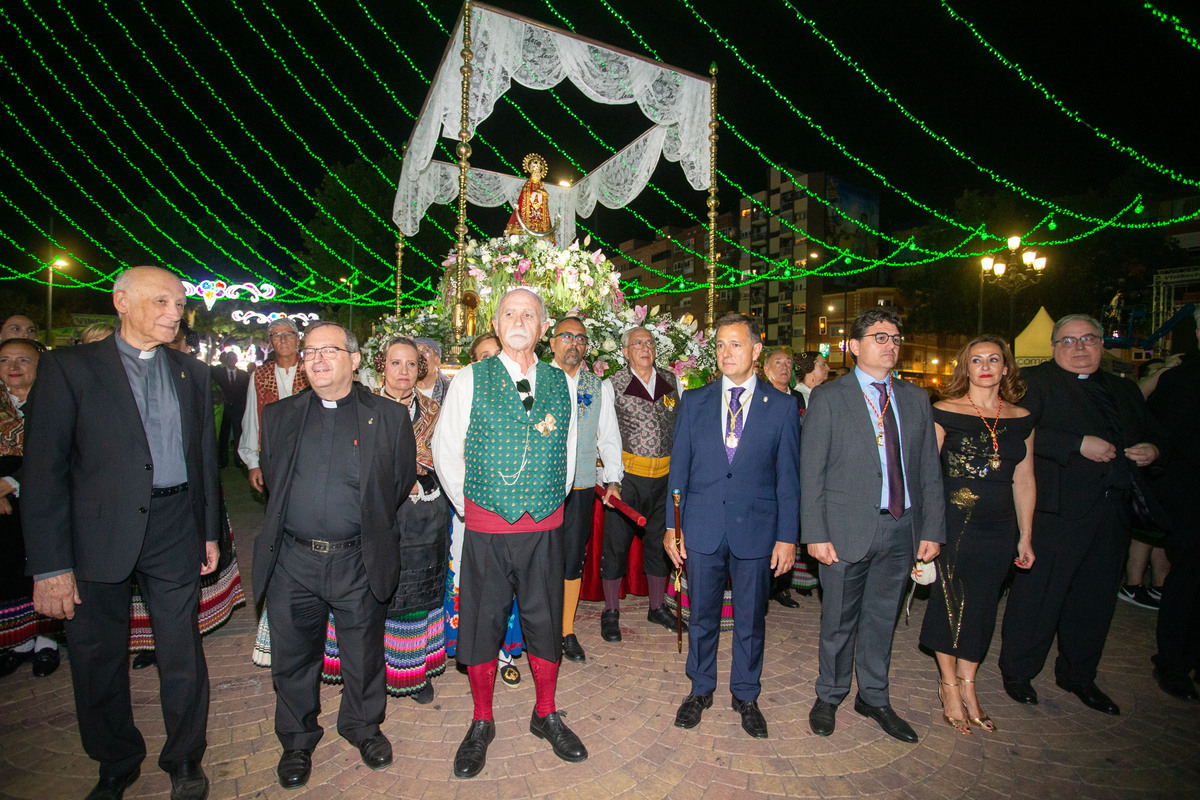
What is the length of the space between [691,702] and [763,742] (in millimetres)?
438

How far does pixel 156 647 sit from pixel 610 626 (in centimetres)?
291

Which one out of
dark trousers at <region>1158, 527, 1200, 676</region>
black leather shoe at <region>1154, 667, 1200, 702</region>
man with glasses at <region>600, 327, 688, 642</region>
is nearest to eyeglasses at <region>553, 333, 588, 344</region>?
man with glasses at <region>600, 327, 688, 642</region>

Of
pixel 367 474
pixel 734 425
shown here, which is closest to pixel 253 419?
pixel 367 474

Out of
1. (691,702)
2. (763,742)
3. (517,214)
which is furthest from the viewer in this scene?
(517,214)

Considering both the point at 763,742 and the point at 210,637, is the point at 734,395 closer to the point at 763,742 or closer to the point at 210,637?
the point at 763,742

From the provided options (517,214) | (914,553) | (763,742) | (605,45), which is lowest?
(763,742)

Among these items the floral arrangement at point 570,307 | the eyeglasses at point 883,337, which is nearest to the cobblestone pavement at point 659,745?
the eyeglasses at point 883,337

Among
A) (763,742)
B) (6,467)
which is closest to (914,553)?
(763,742)

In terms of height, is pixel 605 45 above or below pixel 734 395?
above

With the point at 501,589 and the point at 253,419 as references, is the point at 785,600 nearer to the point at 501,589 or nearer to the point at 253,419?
the point at 501,589

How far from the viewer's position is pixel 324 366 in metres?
2.78

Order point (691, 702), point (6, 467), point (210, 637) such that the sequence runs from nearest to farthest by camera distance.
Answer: point (691, 702) → point (6, 467) → point (210, 637)

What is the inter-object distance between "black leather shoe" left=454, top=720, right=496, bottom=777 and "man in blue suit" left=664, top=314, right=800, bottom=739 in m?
1.10

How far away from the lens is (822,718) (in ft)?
10.6
